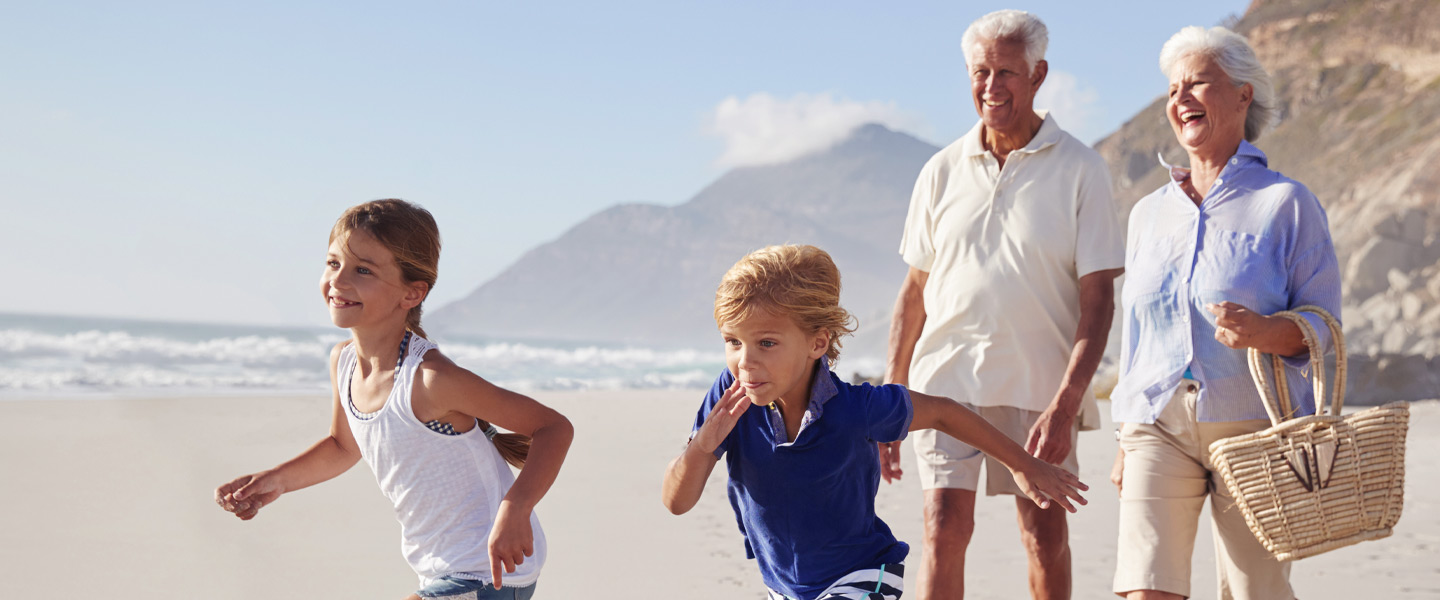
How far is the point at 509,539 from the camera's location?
2641 millimetres

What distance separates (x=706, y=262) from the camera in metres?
159

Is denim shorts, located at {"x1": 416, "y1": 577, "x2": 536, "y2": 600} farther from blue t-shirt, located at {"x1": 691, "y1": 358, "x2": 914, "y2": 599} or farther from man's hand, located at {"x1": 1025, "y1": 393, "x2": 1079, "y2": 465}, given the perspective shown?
man's hand, located at {"x1": 1025, "y1": 393, "x2": 1079, "y2": 465}

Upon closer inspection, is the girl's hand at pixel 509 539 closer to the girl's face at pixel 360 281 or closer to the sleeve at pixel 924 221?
the girl's face at pixel 360 281

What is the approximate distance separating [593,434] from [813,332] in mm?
9355

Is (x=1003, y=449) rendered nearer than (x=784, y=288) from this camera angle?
No

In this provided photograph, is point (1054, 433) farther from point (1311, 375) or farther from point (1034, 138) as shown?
point (1034, 138)

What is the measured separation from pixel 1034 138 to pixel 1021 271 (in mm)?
473

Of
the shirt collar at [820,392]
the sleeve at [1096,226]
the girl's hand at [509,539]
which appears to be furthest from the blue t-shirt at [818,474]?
the sleeve at [1096,226]

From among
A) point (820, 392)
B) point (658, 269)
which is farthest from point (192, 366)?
point (658, 269)

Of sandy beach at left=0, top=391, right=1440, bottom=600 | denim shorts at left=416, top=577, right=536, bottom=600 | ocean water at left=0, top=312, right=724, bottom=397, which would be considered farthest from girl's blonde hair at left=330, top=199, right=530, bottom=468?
ocean water at left=0, top=312, right=724, bottom=397

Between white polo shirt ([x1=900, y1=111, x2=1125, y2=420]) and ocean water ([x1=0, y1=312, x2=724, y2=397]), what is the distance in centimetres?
1756

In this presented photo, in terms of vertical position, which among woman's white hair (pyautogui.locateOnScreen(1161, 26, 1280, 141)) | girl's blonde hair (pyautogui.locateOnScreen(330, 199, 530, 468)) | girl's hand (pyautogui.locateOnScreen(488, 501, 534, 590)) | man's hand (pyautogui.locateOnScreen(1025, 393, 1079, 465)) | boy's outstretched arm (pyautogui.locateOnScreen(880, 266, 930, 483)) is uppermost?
woman's white hair (pyautogui.locateOnScreen(1161, 26, 1280, 141))

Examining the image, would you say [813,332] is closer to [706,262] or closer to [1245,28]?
[1245,28]

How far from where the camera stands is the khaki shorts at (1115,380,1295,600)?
3.40 meters
